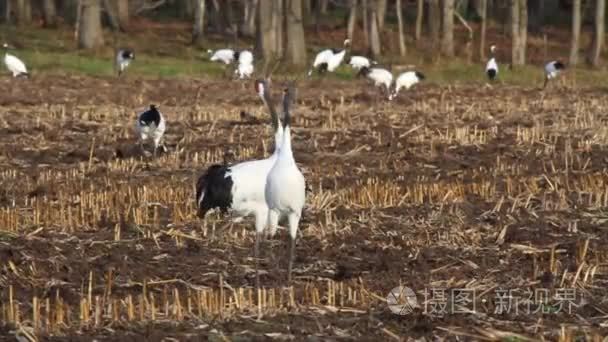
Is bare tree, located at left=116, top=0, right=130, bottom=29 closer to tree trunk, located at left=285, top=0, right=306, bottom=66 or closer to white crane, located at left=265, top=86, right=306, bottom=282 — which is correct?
tree trunk, located at left=285, top=0, right=306, bottom=66

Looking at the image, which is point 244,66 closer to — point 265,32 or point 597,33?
point 265,32

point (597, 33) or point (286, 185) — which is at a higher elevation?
point (597, 33)

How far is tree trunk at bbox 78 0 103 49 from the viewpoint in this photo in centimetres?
3875

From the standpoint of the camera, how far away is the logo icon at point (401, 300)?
8.19 m

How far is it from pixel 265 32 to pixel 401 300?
3033cm

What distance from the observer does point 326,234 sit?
11305 mm

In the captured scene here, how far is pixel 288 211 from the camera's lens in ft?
32.9

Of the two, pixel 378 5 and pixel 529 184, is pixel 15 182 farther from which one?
pixel 378 5

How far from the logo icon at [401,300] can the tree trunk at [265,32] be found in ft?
95.4

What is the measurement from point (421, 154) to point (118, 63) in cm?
1764

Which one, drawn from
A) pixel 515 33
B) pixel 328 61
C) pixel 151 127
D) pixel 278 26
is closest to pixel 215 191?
pixel 151 127

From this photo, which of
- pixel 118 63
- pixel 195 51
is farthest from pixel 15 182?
pixel 195 51

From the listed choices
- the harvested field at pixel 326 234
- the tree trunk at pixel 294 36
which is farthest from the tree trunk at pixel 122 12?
the harvested field at pixel 326 234

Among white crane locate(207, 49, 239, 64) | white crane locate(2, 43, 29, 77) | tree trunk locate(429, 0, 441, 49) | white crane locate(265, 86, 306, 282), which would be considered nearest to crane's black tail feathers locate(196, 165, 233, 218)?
white crane locate(265, 86, 306, 282)
